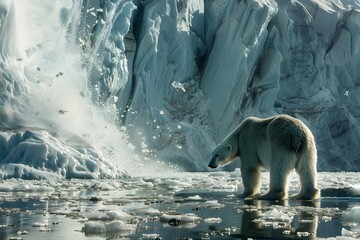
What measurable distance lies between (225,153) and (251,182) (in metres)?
0.88

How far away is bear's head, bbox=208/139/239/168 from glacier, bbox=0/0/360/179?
467 centimetres

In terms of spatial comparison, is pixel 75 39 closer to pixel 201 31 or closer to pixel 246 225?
pixel 201 31

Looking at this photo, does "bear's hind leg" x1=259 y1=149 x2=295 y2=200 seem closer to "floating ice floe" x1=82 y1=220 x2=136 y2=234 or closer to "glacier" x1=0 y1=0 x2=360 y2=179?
"floating ice floe" x1=82 y1=220 x2=136 y2=234

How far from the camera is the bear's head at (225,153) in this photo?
10273 millimetres

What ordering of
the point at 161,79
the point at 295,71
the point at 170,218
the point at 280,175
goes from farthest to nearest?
the point at 295,71
the point at 161,79
the point at 280,175
the point at 170,218

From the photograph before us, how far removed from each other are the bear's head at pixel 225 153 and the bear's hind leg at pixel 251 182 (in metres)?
0.59

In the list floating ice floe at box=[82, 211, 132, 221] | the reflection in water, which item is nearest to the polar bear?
the reflection in water

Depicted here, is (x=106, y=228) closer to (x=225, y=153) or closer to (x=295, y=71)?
(x=225, y=153)

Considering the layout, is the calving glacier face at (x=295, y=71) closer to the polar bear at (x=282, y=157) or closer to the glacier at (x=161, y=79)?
the glacier at (x=161, y=79)

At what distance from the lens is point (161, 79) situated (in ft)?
81.5

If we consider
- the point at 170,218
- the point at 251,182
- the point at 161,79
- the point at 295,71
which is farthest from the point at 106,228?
the point at 295,71

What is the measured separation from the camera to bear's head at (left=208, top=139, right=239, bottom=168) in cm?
1027

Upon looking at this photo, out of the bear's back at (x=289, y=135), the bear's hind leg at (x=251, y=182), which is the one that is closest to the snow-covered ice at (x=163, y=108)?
the bear's hind leg at (x=251, y=182)

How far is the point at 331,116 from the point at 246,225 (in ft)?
84.0
